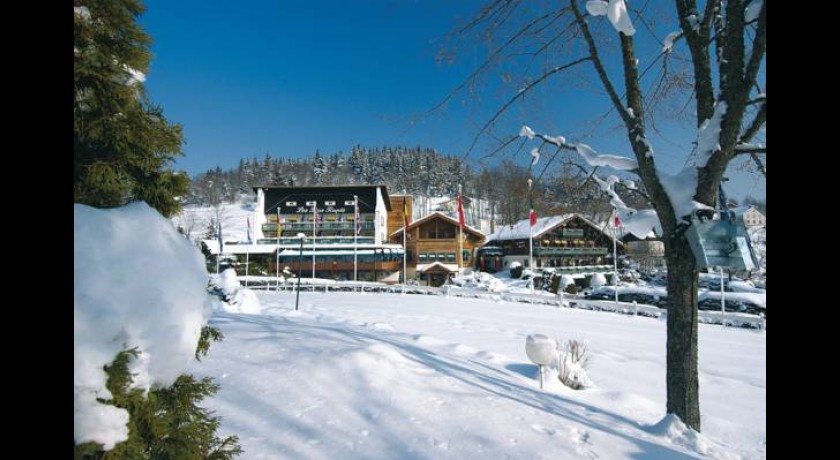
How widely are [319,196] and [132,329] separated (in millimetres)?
49719

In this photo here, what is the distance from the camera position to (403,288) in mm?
26938

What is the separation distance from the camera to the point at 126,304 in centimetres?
173

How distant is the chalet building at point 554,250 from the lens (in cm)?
4197

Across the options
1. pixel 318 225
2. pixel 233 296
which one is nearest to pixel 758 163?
pixel 233 296

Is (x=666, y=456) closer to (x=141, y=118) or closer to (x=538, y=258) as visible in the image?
(x=141, y=118)

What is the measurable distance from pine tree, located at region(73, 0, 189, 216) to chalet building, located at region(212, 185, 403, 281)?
35.6 metres

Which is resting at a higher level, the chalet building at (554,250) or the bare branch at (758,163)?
the bare branch at (758,163)

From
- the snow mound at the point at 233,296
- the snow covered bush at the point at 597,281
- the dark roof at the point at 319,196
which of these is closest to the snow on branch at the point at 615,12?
the snow mound at the point at 233,296

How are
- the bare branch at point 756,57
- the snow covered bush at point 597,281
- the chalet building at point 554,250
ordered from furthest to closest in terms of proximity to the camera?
1. the chalet building at point 554,250
2. the snow covered bush at point 597,281
3. the bare branch at point 756,57

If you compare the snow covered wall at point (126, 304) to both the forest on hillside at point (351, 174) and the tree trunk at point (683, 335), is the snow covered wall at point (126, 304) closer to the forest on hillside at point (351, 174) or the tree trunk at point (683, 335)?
the tree trunk at point (683, 335)
